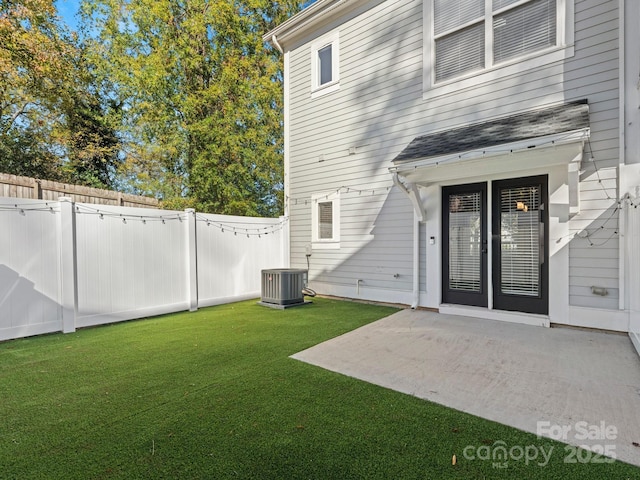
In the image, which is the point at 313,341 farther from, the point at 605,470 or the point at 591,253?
the point at 591,253

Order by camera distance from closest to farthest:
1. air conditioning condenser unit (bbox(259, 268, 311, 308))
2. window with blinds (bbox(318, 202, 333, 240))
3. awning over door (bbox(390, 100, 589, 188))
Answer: awning over door (bbox(390, 100, 589, 188)) → air conditioning condenser unit (bbox(259, 268, 311, 308)) → window with blinds (bbox(318, 202, 333, 240))

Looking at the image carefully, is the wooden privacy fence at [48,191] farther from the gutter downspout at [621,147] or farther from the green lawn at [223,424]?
the gutter downspout at [621,147]

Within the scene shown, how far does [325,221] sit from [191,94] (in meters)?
7.58

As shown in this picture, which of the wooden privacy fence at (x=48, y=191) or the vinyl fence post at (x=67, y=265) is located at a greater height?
the wooden privacy fence at (x=48, y=191)

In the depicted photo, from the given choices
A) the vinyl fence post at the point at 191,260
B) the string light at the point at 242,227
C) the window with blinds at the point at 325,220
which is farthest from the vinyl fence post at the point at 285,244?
the vinyl fence post at the point at 191,260

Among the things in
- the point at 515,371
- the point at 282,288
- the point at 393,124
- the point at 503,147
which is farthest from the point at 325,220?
the point at 515,371

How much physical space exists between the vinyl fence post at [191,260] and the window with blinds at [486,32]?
5.06 meters

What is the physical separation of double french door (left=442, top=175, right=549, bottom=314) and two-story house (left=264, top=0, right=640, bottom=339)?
2cm

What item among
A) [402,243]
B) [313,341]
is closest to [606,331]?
[402,243]

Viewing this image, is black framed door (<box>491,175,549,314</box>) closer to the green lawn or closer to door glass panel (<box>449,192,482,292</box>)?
door glass panel (<box>449,192,482,292</box>)

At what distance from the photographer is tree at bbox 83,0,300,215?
1115 centimetres

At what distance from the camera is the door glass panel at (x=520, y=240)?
4.82 metres

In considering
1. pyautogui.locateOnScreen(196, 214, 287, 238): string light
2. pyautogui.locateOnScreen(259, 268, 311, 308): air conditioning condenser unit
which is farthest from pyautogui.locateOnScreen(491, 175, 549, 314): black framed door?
pyautogui.locateOnScreen(196, 214, 287, 238): string light

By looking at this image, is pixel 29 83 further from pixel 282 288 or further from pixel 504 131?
pixel 504 131
